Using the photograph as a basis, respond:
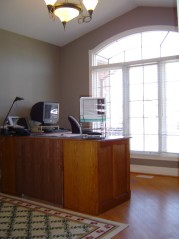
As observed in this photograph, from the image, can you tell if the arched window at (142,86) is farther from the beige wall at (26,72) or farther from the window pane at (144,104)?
the beige wall at (26,72)

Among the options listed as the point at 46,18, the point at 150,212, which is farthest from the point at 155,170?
the point at 46,18

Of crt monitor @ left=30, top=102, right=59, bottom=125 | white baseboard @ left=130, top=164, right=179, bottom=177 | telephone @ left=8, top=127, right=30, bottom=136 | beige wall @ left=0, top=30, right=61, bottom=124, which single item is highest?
beige wall @ left=0, top=30, right=61, bottom=124

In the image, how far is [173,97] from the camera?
4.95 m

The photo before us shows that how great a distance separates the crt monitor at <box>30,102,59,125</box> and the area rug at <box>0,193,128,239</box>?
1.93m

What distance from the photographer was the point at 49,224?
277 centimetres

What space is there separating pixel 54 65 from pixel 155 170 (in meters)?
3.03

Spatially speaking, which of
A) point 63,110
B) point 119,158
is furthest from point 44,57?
point 119,158

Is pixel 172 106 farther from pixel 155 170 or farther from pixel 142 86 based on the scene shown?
pixel 155 170

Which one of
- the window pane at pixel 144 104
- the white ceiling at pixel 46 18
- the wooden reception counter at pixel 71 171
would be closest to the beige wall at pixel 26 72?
the white ceiling at pixel 46 18

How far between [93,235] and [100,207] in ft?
1.93

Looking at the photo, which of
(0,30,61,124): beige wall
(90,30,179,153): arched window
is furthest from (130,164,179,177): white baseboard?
(0,30,61,124): beige wall

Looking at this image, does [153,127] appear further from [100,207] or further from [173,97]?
[100,207]

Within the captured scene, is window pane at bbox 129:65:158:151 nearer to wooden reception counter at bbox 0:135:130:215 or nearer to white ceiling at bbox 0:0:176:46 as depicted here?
white ceiling at bbox 0:0:176:46

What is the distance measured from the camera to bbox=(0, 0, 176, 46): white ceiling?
14.3 feet
